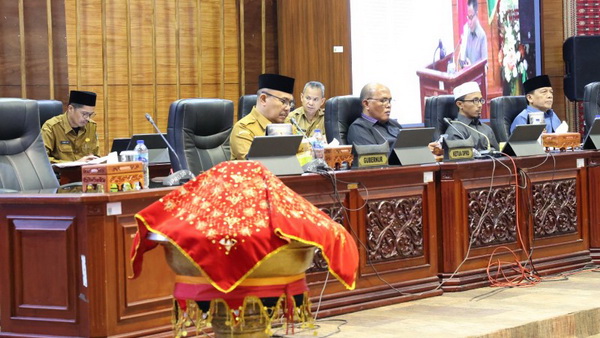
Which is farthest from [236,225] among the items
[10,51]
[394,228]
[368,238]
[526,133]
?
[10,51]

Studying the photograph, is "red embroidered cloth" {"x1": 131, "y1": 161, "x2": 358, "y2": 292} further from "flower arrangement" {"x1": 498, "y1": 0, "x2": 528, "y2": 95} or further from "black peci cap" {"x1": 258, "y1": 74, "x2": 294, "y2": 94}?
"flower arrangement" {"x1": 498, "y1": 0, "x2": 528, "y2": 95}

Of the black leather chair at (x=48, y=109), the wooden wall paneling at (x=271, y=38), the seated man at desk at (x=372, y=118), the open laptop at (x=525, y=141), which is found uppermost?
the wooden wall paneling at (x=271, y=38)

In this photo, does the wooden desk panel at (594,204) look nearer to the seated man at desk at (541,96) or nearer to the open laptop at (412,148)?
the seated man at desk at (541,96)

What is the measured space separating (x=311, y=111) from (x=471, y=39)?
9.56 ft

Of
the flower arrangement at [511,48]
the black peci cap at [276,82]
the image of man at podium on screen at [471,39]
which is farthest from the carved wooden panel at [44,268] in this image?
the flower arrangement at [511,48]

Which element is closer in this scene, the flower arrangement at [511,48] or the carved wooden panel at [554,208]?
the carved wooden panel at [554,208]

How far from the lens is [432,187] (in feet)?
15.6


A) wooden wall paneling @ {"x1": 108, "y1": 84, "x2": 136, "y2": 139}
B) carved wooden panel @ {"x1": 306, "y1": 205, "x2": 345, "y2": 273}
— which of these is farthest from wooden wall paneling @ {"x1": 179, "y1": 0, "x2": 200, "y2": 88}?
carved wooden panel @ {"x1": 306, "y1": 205, "x2": 345, "y2": 273}

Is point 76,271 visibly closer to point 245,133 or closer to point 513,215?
point 245,133

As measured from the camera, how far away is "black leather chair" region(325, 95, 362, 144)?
543cm

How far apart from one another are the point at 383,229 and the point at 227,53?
3.57m

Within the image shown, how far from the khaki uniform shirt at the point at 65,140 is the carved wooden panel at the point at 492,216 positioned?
2.75 m

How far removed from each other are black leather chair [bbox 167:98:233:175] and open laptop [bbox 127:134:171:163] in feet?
2.73

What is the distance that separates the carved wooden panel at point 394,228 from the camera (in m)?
4.45
